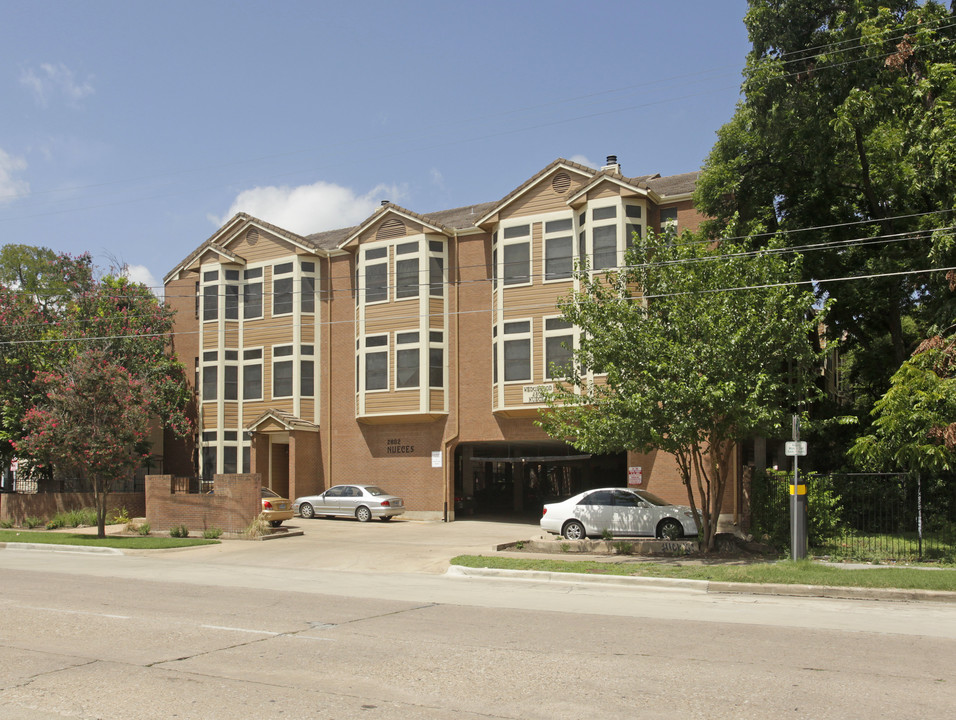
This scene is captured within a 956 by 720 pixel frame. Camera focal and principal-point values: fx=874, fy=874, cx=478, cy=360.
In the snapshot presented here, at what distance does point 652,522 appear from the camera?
2297 cm

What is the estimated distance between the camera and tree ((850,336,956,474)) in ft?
58.9

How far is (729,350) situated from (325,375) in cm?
2163

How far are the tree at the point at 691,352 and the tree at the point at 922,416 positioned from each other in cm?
189

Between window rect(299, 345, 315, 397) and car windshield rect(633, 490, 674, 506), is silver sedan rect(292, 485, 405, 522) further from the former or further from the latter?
car windshield rect(633, 490, 674, 506)

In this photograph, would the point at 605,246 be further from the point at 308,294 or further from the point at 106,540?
the point at 106,540

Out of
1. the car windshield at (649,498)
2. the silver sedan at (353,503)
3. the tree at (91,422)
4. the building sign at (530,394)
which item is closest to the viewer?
the car windshield at (649,498)

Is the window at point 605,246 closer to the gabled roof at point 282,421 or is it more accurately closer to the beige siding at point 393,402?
the beige siding at point 393,402

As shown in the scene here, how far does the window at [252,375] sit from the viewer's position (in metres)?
37.0

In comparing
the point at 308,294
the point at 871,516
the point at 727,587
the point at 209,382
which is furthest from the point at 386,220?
the point at 727,587

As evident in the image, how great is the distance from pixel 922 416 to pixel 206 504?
66.3 feet

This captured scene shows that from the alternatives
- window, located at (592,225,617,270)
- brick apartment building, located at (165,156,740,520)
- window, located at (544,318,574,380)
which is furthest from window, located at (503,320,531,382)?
window, located at (592,225,617,270)

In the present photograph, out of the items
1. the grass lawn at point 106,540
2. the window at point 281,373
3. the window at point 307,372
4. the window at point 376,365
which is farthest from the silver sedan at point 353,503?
the grass lawn at point 106,540

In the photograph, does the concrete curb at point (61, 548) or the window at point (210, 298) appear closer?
the concrete curb at point (61, 548)

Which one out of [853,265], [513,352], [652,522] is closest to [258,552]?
[652,522]
